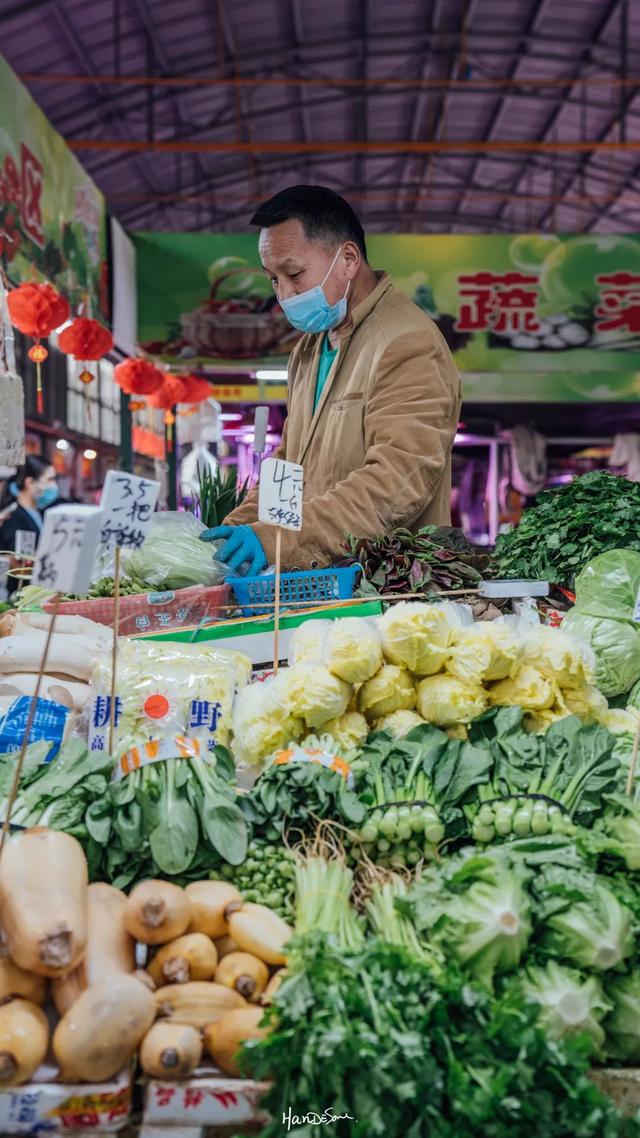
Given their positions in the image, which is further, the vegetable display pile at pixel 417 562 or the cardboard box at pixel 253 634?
the vegetable display pile at pixel 417 562

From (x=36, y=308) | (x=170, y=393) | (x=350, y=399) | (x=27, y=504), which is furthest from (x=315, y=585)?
(x=170, y=393)

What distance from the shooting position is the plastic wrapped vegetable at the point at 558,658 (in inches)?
95.1

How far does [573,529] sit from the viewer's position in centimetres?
420

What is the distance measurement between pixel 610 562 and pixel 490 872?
7.72 feet

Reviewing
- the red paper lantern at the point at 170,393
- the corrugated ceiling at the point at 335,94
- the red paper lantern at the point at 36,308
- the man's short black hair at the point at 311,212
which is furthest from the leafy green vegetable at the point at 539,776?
the corrugated ceiling at the point at 335,94

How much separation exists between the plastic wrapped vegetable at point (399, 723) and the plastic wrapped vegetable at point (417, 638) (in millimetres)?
108

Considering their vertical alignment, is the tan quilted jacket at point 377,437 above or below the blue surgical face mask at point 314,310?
below

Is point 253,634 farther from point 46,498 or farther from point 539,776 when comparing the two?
point 46,498

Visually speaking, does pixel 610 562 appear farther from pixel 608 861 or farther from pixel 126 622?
pixel 608 861

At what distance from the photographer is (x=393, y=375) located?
353cm

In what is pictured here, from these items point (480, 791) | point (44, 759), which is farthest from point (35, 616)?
point (480, 791)

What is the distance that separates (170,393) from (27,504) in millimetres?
2419

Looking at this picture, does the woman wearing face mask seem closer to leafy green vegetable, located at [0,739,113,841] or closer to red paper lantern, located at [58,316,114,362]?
red paper lantern, located at [58,316,114,362]

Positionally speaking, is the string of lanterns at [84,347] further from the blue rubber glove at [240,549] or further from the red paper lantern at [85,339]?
the blue rubber glove at [240,549]
